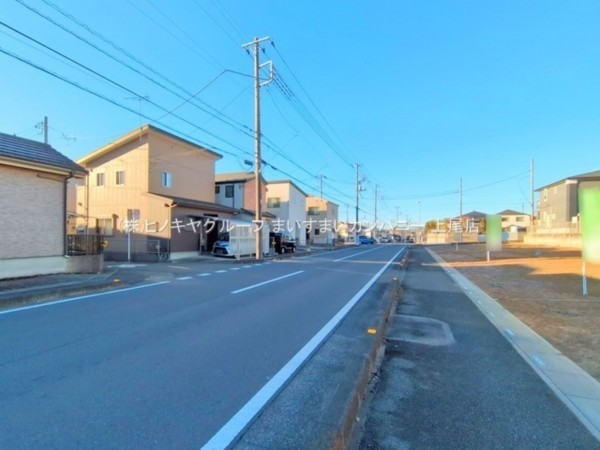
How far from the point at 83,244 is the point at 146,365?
40.1 ft

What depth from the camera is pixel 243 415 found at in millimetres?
3293

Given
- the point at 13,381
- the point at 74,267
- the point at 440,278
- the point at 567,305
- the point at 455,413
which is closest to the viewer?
the point at 455,413

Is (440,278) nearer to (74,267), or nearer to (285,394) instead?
(285,394)

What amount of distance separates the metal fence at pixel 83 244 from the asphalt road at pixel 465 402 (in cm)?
1334

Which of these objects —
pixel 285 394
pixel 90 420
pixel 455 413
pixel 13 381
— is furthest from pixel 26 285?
pixel 455 413

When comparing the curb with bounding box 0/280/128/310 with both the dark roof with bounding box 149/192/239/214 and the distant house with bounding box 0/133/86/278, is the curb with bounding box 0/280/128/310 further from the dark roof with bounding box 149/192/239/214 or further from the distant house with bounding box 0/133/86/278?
the dark roof with bounding box 149/192/239/214

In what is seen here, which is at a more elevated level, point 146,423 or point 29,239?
point 29,239

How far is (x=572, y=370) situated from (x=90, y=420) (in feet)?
19.0

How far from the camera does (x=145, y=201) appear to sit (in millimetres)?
23188

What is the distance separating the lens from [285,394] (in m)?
3.78

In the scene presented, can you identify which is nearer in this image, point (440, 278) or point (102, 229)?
point (440, 278)

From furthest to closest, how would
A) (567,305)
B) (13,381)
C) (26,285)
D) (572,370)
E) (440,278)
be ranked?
(440,278), (26,285), (567,305), (572,370), (13,381)

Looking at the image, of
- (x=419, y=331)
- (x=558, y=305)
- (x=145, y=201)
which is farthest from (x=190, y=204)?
(x=558, y=305)

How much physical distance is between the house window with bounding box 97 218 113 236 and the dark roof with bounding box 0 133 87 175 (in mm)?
10627
